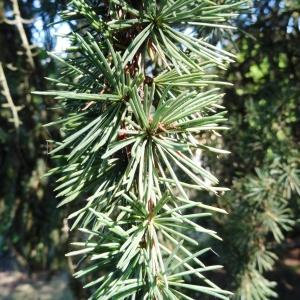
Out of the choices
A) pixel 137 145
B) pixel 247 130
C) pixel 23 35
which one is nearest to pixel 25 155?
pixel 23 35

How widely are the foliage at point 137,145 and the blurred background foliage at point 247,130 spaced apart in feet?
2.00

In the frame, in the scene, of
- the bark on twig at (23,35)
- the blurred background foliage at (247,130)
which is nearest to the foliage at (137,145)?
the blurred background foliage at (247,130)

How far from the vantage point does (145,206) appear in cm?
47

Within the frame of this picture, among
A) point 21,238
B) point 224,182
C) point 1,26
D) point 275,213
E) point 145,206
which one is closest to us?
point 145,206

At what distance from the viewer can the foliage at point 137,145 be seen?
0.46 meters

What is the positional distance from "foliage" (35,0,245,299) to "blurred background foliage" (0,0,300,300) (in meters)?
0.61

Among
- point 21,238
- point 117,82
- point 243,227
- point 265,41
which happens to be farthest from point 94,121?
point 21,238

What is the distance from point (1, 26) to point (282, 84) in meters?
0.87

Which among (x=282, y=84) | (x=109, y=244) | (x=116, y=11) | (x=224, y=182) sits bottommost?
(x=224, y=182)

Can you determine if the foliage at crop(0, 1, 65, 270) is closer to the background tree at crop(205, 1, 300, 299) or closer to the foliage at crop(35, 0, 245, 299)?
the background tree at crop(205, 1, 300, 299)

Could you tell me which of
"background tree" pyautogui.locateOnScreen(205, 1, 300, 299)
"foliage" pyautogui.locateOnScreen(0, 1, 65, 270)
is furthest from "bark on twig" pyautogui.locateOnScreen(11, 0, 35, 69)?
"background tree" pyautogui.locateOnScreen(205, 1, 300, 299)

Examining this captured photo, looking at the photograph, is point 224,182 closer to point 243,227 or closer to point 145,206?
point 243,227

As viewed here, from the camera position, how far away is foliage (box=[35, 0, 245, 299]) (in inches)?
18.3

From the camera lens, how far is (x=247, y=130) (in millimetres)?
1326
